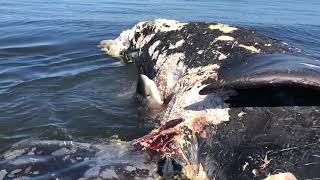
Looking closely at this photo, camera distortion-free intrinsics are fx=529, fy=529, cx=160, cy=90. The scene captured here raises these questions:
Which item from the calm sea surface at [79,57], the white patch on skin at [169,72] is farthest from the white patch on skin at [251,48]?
the calm sea surface at [79,57]

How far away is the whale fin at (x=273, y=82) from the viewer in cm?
444

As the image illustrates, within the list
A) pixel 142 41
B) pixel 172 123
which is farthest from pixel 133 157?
pixel 142 41

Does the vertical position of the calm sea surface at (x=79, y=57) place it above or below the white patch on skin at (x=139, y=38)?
below

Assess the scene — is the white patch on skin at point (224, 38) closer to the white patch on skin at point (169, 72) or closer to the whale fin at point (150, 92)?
the white patch on skin at point (169, 72)

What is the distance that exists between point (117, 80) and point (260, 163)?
194 inches

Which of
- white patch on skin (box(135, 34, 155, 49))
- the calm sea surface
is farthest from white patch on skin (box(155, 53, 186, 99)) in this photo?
white patch on skin (box(135, 34, 155, 49))

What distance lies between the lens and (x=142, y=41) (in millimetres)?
8750

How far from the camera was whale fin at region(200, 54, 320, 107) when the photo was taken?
4.44 meters

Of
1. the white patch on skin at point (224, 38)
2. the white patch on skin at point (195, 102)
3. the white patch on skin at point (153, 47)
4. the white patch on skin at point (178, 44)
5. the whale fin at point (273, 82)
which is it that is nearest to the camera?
the whale fin at point (273, 82)

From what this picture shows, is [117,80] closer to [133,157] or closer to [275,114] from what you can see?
[133,157]

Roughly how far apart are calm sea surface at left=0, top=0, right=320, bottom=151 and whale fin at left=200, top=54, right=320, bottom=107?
222cm

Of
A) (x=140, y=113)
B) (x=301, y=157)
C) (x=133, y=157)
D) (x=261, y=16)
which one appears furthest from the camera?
(x=261, y=16)

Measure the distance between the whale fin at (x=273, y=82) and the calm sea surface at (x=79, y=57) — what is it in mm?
2223

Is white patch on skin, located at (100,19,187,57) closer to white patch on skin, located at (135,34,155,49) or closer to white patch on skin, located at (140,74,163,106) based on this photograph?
white patch on skin, located at (135,34,155,49)
